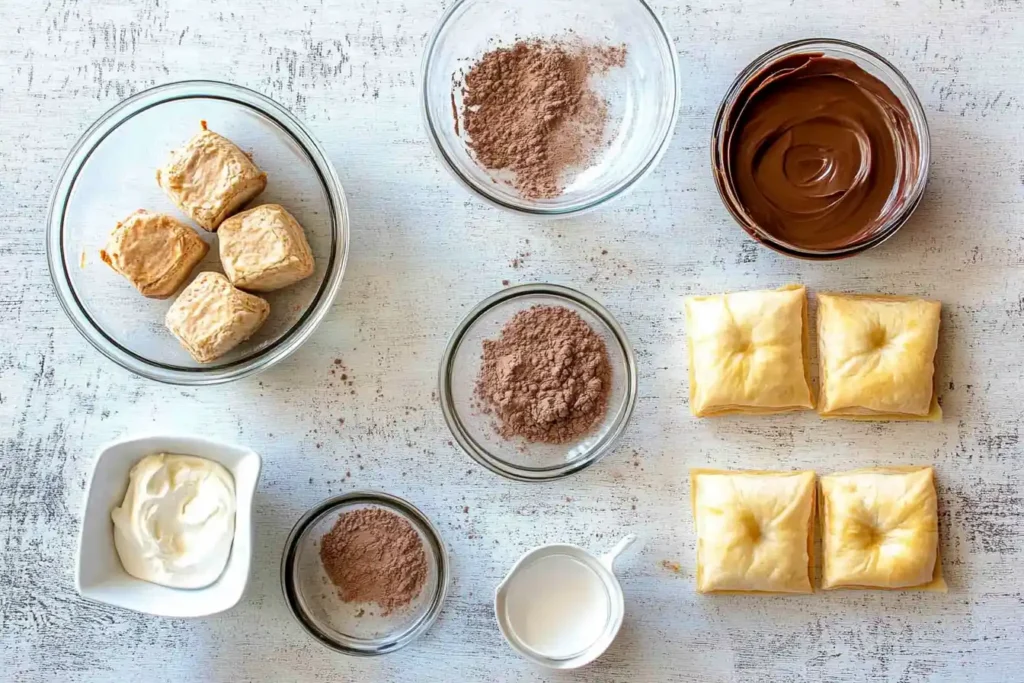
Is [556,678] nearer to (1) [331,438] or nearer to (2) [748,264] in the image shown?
(1) [331,438]

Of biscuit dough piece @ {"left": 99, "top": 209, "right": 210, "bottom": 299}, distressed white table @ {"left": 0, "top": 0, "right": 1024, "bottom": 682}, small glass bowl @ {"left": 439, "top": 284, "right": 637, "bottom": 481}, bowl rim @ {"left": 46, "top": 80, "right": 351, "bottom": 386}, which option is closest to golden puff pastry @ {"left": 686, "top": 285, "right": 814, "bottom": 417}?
distressed white table @ {"left": 0, "top": 0, "right": 1024, "bottom": 682}

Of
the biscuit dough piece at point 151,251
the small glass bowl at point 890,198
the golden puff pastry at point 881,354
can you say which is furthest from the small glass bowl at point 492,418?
the biscuit dough piece at point 151,251

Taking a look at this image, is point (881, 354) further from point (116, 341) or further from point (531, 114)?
point (116, 341)

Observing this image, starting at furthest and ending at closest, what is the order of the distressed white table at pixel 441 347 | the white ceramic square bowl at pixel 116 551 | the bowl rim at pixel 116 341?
1. the distressed white table at pixel 441 347
2. the bowl rim at pixel 116 341
3. the white ceramic square bowl at pixel 116 551

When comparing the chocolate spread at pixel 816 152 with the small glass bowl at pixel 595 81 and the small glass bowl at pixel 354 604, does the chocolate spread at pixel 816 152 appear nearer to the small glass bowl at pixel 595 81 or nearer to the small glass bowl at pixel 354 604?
the small glass bowl at pixel 595 81

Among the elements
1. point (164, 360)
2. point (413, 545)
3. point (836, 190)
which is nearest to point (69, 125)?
point (164, 360)
